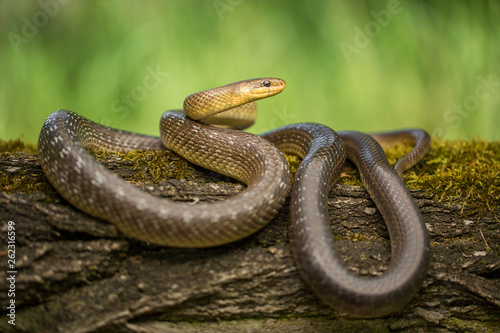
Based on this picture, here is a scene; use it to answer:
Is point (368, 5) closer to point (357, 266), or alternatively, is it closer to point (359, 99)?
point (359, 99)

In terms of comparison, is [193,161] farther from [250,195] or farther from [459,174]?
[459,174]

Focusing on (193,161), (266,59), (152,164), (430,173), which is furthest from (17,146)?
(430,173)

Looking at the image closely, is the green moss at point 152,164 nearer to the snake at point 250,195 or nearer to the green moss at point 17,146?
the snake at point 250,195

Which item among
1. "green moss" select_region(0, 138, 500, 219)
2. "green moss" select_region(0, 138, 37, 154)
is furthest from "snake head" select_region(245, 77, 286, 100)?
"green moss" select_region(0, 138, 37, 154)

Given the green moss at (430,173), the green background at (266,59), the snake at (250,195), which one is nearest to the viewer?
the snake at (250,195)

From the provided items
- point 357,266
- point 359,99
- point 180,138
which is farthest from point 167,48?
point 357,266

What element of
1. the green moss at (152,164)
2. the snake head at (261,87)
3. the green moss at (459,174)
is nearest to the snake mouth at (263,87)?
the snake head at (261,87)

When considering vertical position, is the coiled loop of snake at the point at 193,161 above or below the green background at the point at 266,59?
below

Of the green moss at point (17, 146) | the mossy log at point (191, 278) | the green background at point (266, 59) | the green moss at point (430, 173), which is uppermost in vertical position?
the green background at point (266, 59)
